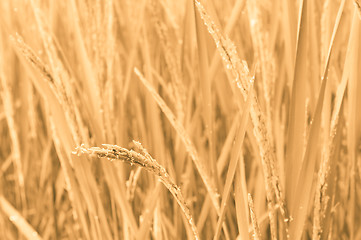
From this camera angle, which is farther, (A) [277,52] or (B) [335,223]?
(A) [277,52]

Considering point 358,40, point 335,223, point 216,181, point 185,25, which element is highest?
point 185,25

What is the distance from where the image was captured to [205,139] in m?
1.04

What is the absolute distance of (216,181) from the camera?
68 centimetres

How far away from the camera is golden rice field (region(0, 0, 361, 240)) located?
56 cm

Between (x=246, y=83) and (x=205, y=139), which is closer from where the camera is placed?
(x=246, y=83)

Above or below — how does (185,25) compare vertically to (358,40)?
above

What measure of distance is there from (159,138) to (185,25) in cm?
19

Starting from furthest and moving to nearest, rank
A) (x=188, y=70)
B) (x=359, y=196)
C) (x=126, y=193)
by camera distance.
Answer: (x=188, y=70), (x=359, y=196), (x=126, y=193)

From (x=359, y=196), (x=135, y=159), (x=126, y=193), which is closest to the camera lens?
(x=135, y=159)

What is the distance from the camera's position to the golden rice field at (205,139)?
0.56m

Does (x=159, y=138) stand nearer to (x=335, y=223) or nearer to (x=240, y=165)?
(x=240, y=165)

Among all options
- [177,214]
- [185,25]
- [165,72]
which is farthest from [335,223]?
[165,72]

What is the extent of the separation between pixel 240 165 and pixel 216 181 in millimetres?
55

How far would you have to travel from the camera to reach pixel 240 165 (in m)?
0.65
